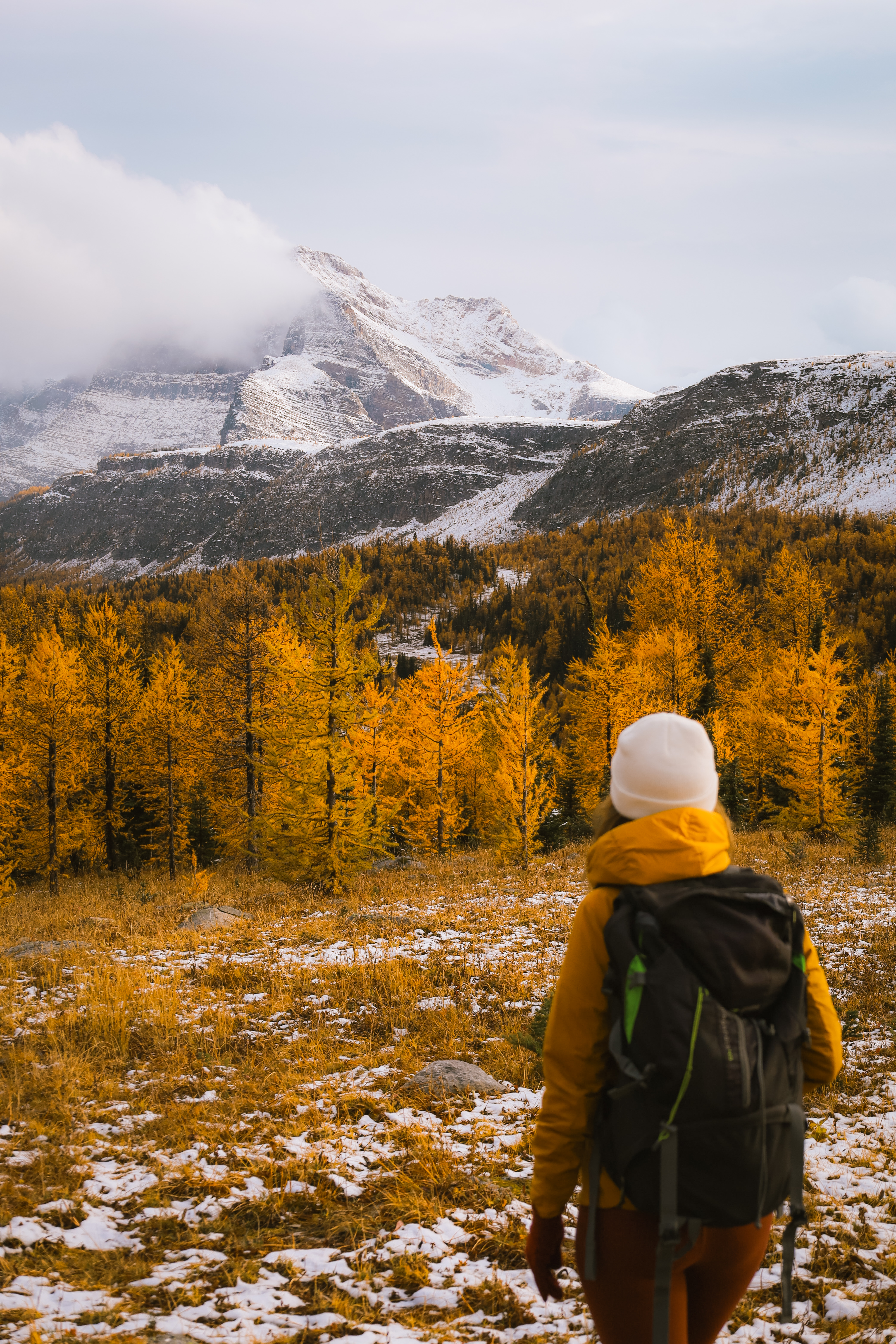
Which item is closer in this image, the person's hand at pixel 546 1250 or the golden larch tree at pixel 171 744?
the person's hand at pixel 546 1250

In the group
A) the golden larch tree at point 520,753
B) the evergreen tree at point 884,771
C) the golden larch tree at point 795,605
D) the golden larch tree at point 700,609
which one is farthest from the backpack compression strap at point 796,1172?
the golden larch tree at point 795,605

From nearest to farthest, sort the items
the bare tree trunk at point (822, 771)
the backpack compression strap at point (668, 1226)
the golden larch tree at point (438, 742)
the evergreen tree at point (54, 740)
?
the backpack compression strap at point (668, 1226) < the bare tree trunk at point (822, 771) < the evergreen tree at point (54, 740) < the golden larch tree at point (438, 742)

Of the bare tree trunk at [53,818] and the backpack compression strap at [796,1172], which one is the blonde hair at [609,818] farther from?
the bare tree trunk at [53,818]

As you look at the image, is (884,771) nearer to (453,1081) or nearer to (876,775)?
(876,775)

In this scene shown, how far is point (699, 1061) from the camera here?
1.76m

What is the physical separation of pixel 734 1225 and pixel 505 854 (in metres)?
19.3

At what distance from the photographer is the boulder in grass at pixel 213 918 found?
1212cm

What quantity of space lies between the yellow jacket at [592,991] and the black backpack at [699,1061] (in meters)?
0.07

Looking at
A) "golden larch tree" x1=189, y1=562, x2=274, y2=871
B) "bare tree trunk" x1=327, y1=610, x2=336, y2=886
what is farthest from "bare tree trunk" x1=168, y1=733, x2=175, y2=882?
"bare tree trunk" x1=327, y1=610, x2=336, y2=886

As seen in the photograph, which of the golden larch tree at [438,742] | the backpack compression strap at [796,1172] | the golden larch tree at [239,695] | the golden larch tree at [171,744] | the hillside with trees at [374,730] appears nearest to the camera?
the backpack compression strap at [796,1172]

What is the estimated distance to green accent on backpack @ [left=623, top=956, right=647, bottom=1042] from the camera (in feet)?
5.94

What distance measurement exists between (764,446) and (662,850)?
166 m

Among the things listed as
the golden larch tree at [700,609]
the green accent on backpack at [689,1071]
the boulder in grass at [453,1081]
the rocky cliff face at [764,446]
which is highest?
the rocky cliff face at [764,446]

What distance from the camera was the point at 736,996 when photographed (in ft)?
5.93
